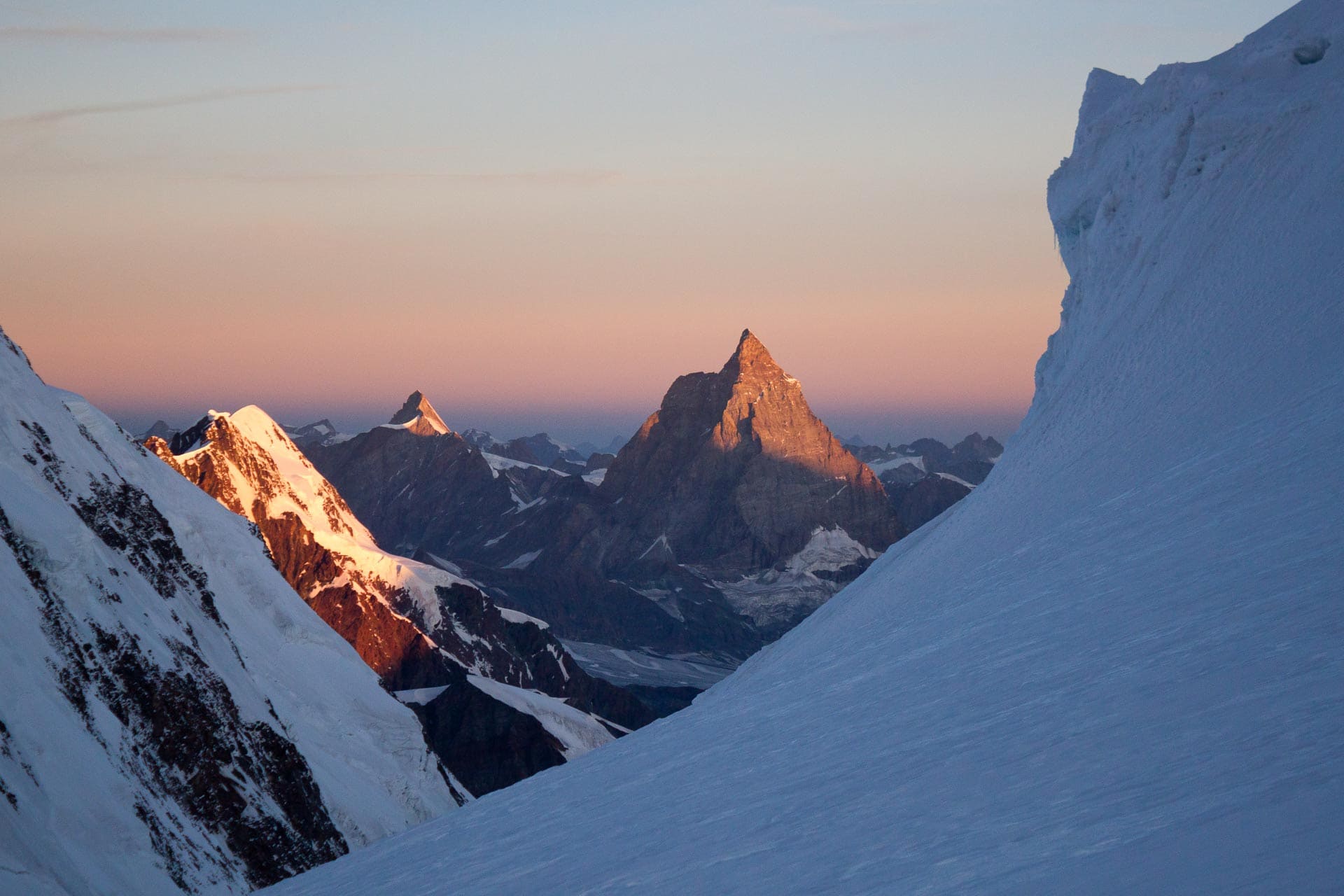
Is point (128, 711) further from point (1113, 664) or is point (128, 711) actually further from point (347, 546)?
point (347, 546)

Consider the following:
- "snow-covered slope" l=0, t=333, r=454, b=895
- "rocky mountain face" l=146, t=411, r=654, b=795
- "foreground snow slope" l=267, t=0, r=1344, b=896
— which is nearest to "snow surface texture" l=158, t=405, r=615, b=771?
"rocky mountain face" l=146, t=411, r=654, b=795

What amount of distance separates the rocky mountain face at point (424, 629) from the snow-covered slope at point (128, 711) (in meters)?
37.6

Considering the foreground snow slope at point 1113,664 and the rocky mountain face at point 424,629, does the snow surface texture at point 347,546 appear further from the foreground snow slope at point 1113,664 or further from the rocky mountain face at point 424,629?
the foreground snow slope at point 1113,664

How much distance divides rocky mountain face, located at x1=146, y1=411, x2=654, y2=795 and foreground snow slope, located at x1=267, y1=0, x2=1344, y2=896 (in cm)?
8456

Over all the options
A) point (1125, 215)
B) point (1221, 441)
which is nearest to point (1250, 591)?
point (1221, 441)

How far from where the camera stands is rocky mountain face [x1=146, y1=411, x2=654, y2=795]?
352ft

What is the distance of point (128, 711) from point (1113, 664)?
3715 centimetres

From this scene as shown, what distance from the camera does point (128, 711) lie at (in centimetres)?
3866

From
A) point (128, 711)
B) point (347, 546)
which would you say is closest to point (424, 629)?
point (347, 546)

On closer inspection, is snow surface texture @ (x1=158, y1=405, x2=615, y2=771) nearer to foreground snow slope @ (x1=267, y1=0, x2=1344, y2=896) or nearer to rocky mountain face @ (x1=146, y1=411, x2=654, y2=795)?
rocky mountain face @ (x1=146, y1=411, x2=654, y2=795)

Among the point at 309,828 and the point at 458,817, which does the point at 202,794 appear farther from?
the point at 458,817

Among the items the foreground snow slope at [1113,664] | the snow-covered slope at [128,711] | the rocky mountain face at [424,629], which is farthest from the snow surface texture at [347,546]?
the foreground snow slope at [1113,664]

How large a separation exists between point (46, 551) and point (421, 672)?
87119 millimetres

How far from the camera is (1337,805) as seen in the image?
5391mm
